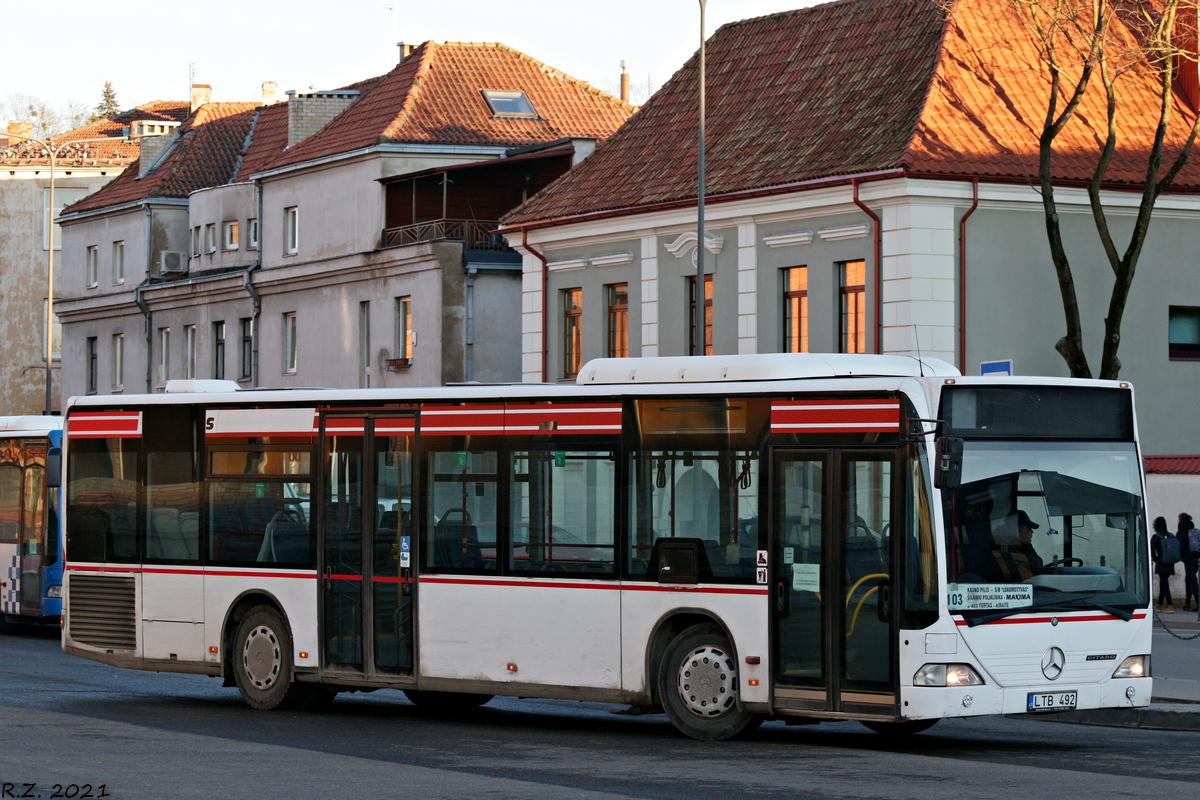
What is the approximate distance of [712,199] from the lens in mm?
35781

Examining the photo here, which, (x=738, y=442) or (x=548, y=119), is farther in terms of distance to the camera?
(x=548, y=119)

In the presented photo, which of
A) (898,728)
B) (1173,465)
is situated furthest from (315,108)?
(898,728)

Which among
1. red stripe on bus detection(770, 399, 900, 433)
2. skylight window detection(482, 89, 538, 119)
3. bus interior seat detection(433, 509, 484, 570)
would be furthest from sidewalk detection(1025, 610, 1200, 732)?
skylight window detection(482, 89, 538, 119)

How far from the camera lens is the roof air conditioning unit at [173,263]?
57750 mm

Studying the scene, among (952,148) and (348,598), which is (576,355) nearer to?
(952,148)

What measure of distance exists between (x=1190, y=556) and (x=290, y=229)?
2929cm

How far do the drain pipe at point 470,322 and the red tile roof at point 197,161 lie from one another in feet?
56.4

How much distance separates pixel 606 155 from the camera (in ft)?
134

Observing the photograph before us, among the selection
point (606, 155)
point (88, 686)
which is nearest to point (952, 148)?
point (606, 155)

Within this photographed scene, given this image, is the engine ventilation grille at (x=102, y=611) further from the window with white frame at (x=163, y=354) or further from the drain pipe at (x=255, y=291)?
the window with white frame at (x=163, y=354)

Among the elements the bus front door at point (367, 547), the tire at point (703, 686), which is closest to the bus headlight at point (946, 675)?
the tire at point (703, 686)

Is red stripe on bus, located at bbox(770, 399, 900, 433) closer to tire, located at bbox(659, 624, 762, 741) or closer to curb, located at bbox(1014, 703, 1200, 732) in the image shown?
tire, located at bbox(659, 624, 762, 741)

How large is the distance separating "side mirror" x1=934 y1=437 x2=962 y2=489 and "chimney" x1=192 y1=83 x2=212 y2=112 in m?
62.9

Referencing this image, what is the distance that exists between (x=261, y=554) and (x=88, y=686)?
11.7 ft
